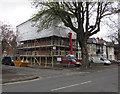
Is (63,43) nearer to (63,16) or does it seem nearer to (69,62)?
(69,62)

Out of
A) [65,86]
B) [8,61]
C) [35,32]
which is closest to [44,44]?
[35,32]

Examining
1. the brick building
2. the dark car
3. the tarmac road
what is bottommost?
the tarmac road

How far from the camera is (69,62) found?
27.0 metres

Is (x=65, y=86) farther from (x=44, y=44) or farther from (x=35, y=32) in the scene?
(x=35, y=32)

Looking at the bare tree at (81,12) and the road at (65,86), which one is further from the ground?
the bare tree at (81,12)

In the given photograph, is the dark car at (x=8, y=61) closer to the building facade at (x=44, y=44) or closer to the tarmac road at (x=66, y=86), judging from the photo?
the building facade at (x=44, y=44)

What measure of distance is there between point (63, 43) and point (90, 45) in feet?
77.5

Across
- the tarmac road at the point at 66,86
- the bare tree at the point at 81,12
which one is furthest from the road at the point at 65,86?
the bare tree at the point at 81,12

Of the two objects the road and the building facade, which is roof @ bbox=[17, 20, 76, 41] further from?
the road

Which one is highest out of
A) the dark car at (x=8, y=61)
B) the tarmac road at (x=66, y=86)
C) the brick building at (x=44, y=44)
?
the brick building at (x=44, y=44)

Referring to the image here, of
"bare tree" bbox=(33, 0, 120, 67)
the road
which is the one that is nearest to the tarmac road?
the road

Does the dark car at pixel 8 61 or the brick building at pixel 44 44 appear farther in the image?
the dark car at pixel 8 61

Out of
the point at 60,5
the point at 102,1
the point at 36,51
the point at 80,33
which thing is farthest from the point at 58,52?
the point at 102,1

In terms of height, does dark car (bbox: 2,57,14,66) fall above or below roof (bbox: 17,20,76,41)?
below
